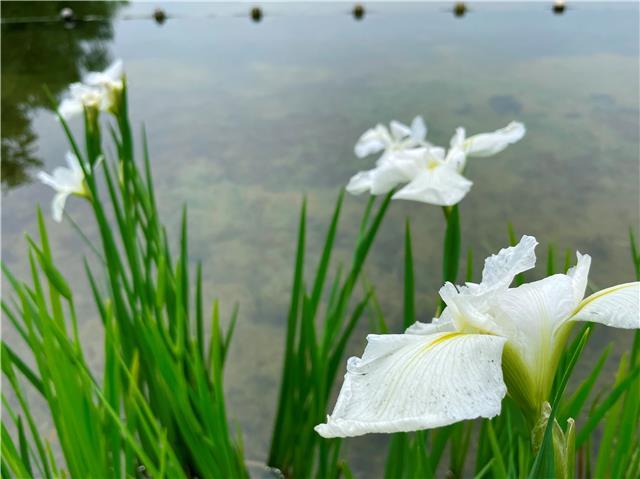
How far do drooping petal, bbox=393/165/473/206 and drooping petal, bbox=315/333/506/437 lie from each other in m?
0.22

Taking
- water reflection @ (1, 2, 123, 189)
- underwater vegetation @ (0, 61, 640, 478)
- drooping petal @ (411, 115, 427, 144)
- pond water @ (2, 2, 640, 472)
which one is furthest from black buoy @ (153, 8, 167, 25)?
drooping petal @ (411, 115, 427, 144)

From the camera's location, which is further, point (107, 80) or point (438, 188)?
point (107, 80)

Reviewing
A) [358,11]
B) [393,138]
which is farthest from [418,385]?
[358,11]

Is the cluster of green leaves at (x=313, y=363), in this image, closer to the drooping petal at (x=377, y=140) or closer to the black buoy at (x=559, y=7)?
the drooping petal at (x=377, y=140)

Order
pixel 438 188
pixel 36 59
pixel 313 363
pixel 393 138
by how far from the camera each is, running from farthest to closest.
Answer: pixel 36 59, pixel 393 138, pixel 313 363, pixel 438 188

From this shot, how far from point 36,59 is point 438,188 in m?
2.02

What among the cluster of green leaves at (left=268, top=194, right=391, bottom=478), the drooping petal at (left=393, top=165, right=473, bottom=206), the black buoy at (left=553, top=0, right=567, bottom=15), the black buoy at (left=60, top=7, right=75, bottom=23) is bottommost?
the cluster of green leaves at (left=268, top=194, right=391, bottom=478)

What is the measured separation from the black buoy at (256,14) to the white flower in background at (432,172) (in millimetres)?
2126

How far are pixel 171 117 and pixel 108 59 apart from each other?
1.83 ft

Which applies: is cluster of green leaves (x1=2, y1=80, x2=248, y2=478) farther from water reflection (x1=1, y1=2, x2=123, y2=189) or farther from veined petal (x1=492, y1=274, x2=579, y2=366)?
water reflection (x1=1, y1=2, x2=123, y2=189)

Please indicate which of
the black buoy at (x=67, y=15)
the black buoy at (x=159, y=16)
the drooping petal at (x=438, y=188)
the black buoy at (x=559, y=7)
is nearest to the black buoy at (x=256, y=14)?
the black buoy at (x=159, y=16)

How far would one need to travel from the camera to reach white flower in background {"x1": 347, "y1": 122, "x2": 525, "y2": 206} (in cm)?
48

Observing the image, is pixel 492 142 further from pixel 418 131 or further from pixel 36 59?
pixel 36 59

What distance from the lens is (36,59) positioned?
2.10 meters
